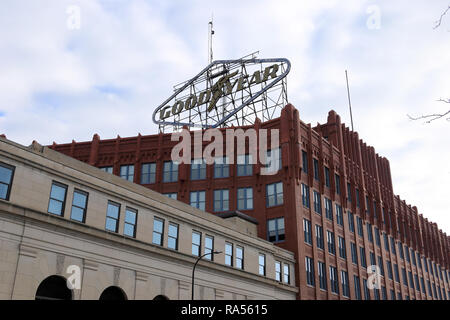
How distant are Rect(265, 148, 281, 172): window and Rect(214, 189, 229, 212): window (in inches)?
256

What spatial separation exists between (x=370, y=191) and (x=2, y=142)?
60.1m

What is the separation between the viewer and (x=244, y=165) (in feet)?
194

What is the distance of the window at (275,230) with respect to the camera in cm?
5359

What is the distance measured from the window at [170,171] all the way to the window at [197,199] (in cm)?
359

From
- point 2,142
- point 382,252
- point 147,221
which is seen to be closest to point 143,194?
point 147,221

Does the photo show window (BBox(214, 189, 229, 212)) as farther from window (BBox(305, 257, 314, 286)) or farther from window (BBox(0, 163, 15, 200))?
window (BBox(0, 163, 15, 200))

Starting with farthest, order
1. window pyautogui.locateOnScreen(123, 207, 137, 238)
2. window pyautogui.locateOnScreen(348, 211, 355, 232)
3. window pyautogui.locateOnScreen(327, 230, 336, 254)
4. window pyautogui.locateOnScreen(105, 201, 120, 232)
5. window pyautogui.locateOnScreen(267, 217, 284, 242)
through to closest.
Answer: window pyautogui.locateOnScreen(348, 211, 355, 232)
window pyautogui.locateOnScreen(327, 230, 336, 254)
window pyautogui.locateOnScreen(267, 217, 284, 242)
window pyautogui.locateOnScreen(123, 207, 137, 238)
window pyautogui.locateOnScreen(105, 201, 120, 232)

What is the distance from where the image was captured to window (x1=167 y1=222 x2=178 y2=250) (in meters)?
37.8

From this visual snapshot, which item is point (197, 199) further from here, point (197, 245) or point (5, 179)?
point (5, 179)

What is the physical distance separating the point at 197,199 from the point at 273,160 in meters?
11.2

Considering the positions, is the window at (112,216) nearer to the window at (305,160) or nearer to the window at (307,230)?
the window at (307,230)

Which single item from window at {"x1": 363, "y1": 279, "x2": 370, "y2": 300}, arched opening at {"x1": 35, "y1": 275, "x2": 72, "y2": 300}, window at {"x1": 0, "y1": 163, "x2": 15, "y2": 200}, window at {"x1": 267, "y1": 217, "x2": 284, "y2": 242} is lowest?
arched opening at {"x1": 35, "y1": 275, "x2": 72, "y2": 300}

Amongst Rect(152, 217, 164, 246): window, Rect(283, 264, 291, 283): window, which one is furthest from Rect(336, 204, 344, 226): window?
Rect(152, 217, 164, 246): window
